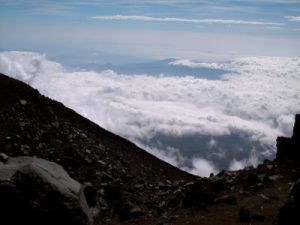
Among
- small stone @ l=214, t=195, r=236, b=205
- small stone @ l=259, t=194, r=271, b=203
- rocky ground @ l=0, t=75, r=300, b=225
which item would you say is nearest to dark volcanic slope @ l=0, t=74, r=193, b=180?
rocky ground @ l=0, t=75, r=300, b=225

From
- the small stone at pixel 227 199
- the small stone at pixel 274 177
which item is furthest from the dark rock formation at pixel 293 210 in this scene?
the small stone at pixel 274 177

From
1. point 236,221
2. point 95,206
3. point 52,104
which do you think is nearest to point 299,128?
point 236,221

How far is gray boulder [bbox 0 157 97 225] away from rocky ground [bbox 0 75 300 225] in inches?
17.4

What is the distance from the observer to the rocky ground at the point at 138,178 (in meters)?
18.8

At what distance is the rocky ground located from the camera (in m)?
18.8

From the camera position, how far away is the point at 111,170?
2677 cm

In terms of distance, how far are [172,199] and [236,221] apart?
4642 millimetres

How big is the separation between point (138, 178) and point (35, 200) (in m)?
15.2

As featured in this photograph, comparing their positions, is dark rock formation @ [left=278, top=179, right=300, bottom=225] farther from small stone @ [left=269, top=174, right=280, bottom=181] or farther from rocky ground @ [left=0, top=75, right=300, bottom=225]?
small stone @ [left=269, top=174, right=280, bottom=181]

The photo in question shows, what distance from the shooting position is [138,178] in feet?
91.0

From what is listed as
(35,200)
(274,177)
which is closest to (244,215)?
(274,177)

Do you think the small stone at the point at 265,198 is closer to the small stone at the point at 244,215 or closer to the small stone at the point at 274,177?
the small stone at the point at 244,215

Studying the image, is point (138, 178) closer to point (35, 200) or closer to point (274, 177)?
point (274, 177)

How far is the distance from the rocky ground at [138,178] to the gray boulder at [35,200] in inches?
17.4
